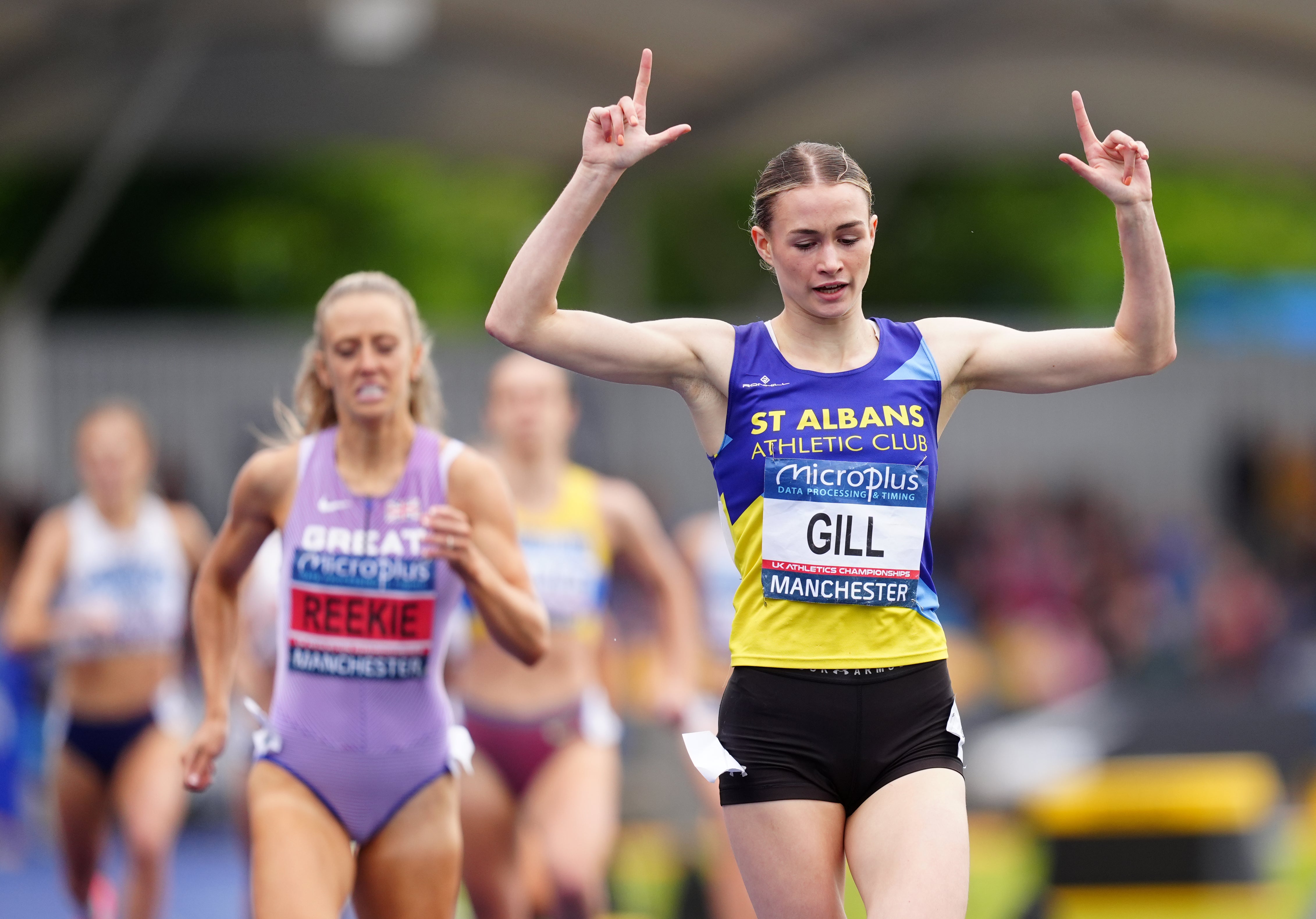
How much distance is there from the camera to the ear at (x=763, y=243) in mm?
4379

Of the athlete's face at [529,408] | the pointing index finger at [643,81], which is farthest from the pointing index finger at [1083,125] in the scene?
the athlete's face at [529,408]

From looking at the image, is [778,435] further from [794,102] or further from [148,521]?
[794,102]

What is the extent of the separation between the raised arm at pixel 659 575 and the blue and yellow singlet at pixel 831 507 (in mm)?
2812

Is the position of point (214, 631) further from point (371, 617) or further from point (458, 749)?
point (458, 749)

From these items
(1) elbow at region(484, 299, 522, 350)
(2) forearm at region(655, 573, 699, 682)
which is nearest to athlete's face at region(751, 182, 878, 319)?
(1) elbow at region(484, 299, 522, 350)

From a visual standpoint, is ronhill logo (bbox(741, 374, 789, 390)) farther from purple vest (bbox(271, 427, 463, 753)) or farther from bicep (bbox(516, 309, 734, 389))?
purple vest (bbox(271, 427, 463, 753))

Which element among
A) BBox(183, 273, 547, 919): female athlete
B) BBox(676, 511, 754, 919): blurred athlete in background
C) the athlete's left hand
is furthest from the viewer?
BBox(676, 511, 754, 919): blurred athlete in background

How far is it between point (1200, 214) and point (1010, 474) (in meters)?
23.9

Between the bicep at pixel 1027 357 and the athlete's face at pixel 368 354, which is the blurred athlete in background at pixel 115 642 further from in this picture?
the bicep at pixel 1027 357

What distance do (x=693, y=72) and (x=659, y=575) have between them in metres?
8.98

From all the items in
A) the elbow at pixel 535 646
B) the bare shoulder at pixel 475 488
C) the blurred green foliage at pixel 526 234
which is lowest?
the elbow at pixel 535 646

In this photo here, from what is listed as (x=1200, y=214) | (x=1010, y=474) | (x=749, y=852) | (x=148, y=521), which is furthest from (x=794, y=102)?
(x=1200, y=214)

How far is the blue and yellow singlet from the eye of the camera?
421 centimetres

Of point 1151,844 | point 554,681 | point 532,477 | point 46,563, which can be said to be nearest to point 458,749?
point 554,681
